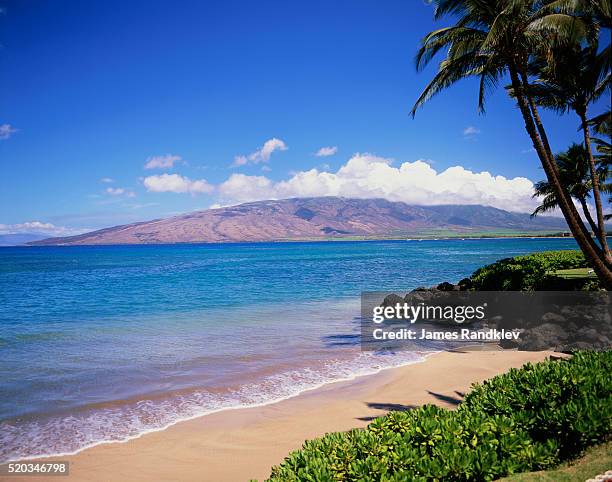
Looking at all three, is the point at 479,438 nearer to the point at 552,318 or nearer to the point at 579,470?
the point at 579,470

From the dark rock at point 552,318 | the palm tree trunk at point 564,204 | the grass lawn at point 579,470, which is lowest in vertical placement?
the dark rock at point 552,318

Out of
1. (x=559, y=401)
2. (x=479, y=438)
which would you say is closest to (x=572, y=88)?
(x=559, y=401)

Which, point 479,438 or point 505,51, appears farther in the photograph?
point 505,51

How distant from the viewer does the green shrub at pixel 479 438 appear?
4.02 metres

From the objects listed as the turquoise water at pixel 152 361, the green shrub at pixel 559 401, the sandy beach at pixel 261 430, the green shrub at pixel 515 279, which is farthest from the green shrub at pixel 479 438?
the green shrub at pixel 515 279

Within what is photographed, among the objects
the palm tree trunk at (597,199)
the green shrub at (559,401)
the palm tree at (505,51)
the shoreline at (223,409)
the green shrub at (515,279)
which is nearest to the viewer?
the green shrub at (559,401)

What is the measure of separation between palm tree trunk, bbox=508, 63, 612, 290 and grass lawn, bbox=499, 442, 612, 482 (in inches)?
367

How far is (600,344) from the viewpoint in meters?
11.0

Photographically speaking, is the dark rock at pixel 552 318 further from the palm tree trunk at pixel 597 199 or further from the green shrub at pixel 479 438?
the green shrub at pixel 479 438

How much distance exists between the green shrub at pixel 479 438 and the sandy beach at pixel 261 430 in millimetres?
2488

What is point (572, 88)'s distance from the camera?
1534 cm

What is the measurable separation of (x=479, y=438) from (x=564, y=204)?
10563 millimetres

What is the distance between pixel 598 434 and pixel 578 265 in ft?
90.2

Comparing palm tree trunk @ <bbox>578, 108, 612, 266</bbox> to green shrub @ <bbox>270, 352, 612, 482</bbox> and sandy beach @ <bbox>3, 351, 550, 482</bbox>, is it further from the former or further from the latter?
green shrub @ <bbox>270, 352, 612, 482</bbox>
